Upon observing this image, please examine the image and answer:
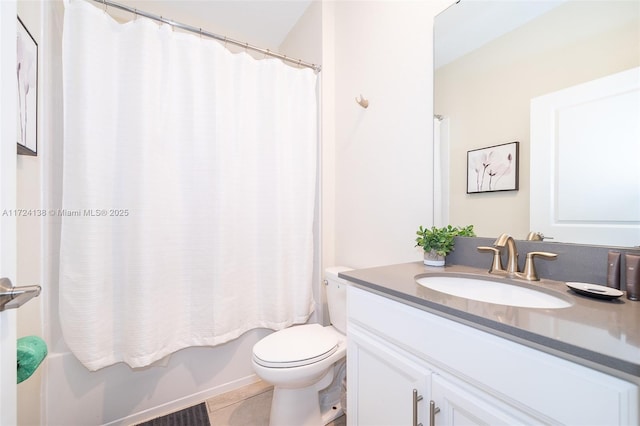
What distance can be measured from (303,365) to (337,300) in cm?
42

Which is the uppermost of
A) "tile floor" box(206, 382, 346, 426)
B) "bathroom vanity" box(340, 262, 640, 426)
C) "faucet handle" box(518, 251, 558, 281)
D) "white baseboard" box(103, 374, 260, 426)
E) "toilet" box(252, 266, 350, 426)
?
"faucet handle" box(518, 251, 558, 281)

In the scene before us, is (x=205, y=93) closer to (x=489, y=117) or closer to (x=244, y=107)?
(x=244, y=107)

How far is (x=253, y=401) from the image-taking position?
5.08ft

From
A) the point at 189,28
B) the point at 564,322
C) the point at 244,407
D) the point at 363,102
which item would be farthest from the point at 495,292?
the point at 189,28

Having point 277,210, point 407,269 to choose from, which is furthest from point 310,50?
point 407,269

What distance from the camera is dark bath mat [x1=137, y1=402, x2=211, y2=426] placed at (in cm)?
138

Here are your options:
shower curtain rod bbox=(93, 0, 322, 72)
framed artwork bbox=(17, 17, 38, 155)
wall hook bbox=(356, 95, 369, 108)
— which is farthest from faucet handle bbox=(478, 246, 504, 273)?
framed artwork bbox=(17, 17, 38, 155)

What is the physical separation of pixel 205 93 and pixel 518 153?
1.53 m

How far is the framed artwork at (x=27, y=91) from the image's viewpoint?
94 centimetres

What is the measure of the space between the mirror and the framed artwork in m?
1.65

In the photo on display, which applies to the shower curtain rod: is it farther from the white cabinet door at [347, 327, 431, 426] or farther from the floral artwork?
the white cabinet door at [347, 327, 431, 426]

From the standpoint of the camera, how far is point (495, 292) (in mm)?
898

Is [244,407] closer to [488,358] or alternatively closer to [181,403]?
[181,403]

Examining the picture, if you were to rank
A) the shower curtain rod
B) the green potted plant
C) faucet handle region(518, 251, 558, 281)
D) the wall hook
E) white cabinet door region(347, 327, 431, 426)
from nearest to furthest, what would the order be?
white cabinet door region(347, 327, 431, 426) < faucet handle region(518, 251, 558, 281) < the green potted plant < the shower curtain rod < the wall hook
